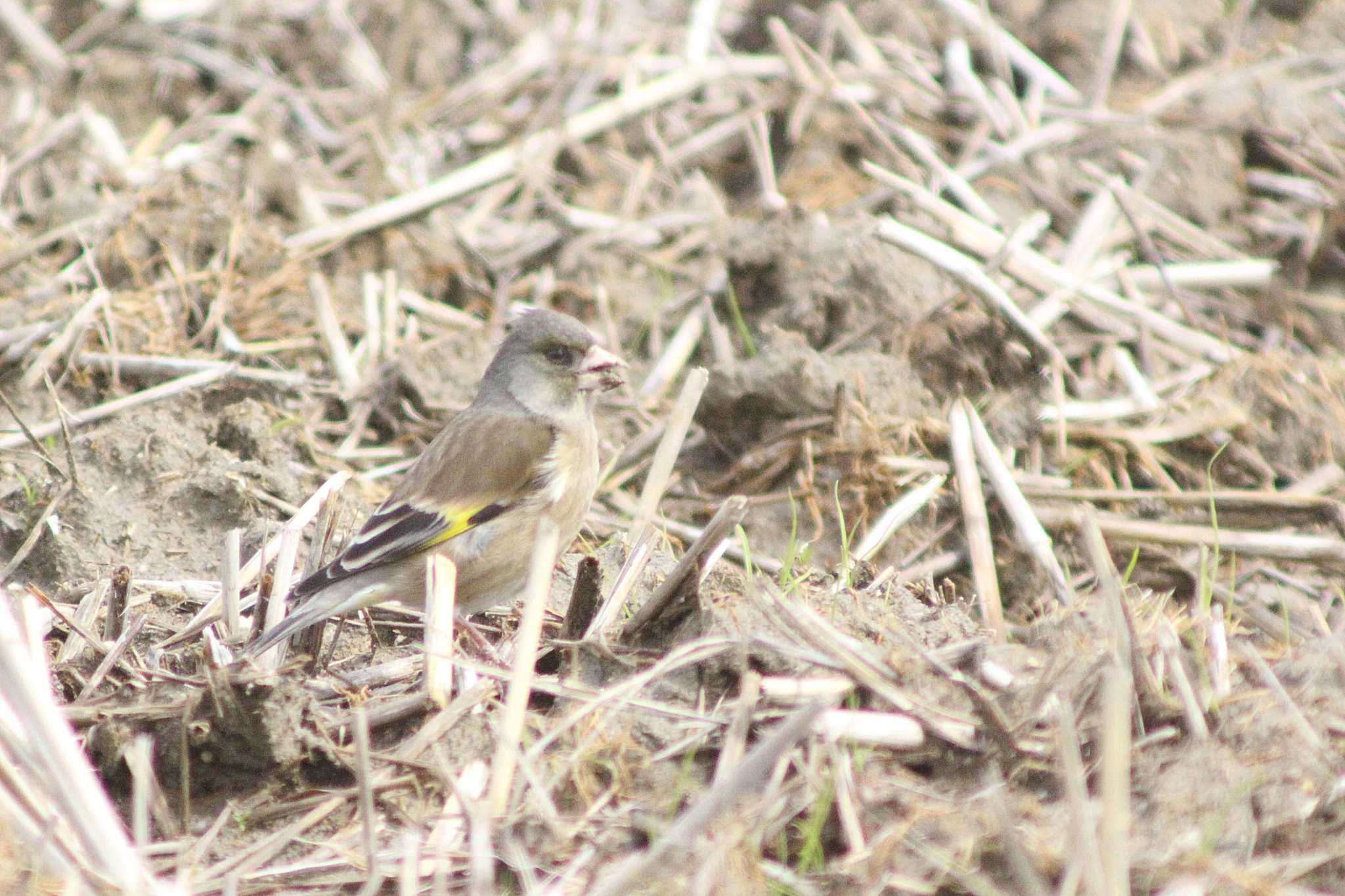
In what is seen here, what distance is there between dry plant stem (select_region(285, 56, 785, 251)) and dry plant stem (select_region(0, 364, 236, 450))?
3.98 feet

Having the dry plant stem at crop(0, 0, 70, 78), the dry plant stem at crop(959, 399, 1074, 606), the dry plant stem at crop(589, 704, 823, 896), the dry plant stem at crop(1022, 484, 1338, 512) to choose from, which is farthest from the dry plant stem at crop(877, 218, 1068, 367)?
the dry plant stem at crop(0, 0, 70, 78)

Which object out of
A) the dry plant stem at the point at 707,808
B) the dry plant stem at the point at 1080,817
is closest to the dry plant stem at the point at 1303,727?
the dry plant stem at the point at 1080,817

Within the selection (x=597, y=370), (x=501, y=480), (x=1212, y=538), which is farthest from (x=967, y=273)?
(x=501, y=480)

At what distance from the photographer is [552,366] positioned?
5.83 meters

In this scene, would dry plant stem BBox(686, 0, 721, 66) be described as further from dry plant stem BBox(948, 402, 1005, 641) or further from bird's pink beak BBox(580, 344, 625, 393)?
dry plant stem BBox(948, 402, 1005, 641)

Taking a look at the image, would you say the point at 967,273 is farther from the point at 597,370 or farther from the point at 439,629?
the point at 439,629

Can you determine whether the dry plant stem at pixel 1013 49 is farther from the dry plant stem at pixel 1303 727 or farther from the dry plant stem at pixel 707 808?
the dry plant stem at pixel 707 808

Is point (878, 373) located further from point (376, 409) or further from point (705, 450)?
point (376, 409)

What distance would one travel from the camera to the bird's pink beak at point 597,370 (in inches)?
230

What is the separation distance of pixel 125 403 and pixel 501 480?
4.80 feet

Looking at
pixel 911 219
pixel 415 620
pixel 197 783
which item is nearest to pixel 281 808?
pixel 197 783

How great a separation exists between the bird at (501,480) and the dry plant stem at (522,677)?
118cm

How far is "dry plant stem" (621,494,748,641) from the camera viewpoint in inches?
158

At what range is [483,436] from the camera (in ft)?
18.5
